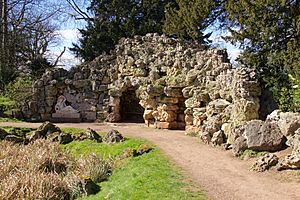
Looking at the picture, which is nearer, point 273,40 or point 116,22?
point 273,40

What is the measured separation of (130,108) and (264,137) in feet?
41.4

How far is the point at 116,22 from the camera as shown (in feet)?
75.8

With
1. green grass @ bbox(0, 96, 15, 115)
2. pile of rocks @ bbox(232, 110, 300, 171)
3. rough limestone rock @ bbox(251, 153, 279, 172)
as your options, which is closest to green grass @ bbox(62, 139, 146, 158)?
pile of rocks @ bbox(232, 110, 300, 171)

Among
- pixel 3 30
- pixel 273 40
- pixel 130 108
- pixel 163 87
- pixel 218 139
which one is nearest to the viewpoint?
pixel 218 139

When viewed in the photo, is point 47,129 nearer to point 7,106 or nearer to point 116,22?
point 7,106

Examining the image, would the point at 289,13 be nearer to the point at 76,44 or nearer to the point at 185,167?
the point at 185,167

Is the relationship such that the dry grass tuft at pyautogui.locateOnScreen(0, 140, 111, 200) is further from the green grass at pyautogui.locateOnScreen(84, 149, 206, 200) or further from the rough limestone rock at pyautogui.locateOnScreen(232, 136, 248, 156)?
the rough limestone rock at pyautogui.locateOnScreen(232, 136, 248, 156)

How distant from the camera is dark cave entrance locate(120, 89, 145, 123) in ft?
69.1

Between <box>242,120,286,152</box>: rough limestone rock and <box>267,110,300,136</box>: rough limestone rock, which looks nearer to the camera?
<box>267,110,300,136</box>: rough limestone rock

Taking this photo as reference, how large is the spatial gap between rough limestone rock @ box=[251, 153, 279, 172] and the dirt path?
0.70 feet

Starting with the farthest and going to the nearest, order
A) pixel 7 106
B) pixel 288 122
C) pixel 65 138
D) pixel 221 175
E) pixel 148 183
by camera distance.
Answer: pixel 7 106 < pixel 65 138 < pixel 288 122 < pixel 221 175 < pixel 148 183

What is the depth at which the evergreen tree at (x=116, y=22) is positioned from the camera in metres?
22.1

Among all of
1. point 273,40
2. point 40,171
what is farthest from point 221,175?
point 273,40

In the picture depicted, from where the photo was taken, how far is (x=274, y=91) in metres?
12.3
